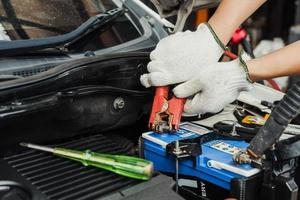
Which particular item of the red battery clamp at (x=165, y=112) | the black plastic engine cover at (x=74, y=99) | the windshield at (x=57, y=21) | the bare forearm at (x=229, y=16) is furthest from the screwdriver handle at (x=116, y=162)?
the bare forearm at (x=229, y=16)

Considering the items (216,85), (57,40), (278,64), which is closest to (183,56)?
(216,85)

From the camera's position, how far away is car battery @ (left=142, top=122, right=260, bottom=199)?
2.85 ft

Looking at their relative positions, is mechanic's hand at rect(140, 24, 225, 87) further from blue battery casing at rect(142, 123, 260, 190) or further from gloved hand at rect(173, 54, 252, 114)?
blue battery casing at rect(142, 123, 260, 190)

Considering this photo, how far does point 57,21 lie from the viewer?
122 cm

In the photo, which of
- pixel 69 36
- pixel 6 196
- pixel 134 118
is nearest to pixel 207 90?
pixel 134 118

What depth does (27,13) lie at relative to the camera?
1.19 m

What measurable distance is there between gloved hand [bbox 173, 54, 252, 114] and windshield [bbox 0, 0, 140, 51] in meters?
0.32

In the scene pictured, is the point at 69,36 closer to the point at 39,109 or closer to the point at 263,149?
the point at 39,109

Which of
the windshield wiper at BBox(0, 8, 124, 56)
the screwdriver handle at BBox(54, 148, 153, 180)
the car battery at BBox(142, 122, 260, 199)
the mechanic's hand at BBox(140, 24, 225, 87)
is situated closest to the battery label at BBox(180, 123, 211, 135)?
the car battery at BBox(142, 122, 260, 199)

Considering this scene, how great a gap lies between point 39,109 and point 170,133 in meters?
0.37

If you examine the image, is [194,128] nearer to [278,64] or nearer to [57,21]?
[278,64]

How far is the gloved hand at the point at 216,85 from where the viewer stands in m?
1.02

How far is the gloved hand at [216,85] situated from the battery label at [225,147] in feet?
0.35

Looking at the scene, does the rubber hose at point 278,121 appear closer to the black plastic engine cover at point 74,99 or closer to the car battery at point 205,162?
the car battery at point 205,162
